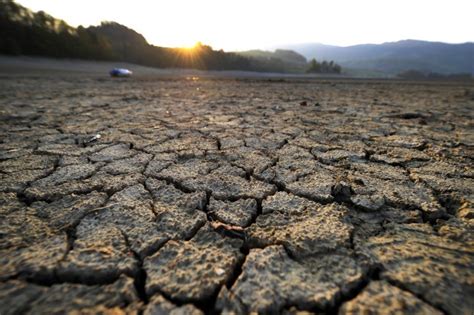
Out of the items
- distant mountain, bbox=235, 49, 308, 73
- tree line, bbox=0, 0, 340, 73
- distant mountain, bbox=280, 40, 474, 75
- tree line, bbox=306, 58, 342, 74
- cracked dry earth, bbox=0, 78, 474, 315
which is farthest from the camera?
distant mountain, bbox=280, 40, 474, 75

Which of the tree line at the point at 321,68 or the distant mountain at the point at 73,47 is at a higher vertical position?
the distant mountain at the point at 73,47

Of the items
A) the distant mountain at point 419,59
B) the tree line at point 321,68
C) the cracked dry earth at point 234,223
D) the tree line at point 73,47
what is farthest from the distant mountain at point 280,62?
the cracked dry earth at point 234,223

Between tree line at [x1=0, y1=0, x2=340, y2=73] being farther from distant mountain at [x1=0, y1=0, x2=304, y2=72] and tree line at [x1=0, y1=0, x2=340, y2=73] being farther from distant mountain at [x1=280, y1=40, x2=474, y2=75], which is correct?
distant mountain at [x1=280, y1=40, x2=474, y2=75]

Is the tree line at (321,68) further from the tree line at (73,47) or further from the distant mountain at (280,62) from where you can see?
the tree line at (73,47)

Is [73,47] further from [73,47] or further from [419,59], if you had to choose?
[419,59]

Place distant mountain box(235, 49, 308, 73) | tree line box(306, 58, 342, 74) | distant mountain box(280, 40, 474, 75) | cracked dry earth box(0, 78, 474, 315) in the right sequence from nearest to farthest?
cracked dry earth box(0, 78, 474, 315) → tree line box(306, 58, 342, 74) → distant mountain box(235, 49, 308, 73) → distant mountain box(280, 40, 474, 75)

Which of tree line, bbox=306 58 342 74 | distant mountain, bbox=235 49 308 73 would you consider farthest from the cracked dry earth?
tree line, bbox=306 58 342 74

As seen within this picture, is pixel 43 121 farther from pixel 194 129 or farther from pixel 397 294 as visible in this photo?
pixel 397 294

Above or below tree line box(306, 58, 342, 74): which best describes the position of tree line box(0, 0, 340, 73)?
above

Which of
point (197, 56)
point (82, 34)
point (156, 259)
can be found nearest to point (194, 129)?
point (156, 259)
